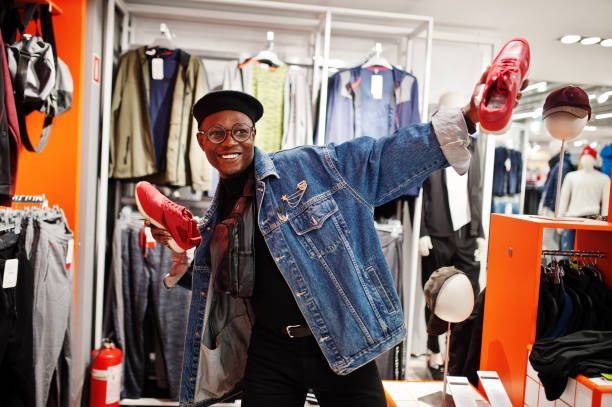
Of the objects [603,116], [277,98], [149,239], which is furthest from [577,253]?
[603,116]

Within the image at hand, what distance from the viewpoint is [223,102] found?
141 centimetres

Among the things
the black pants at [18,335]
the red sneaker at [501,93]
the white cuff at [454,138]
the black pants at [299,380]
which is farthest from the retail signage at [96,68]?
the red sneaker at [501,93]

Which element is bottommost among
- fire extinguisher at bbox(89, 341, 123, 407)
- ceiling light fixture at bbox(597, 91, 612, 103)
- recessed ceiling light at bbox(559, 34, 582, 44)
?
fire extinguisher at bbox(89, 341, 123, 407)

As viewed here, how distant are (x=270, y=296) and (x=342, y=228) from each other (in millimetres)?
293

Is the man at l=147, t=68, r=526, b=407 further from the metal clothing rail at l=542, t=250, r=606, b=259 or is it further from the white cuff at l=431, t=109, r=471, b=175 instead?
the metal clothing rail at l=542, t=250, r=606, b=259

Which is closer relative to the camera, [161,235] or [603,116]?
[161,235]

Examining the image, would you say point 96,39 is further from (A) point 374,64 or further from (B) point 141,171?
(A) point 374,64

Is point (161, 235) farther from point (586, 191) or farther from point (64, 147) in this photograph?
point (586, 191)

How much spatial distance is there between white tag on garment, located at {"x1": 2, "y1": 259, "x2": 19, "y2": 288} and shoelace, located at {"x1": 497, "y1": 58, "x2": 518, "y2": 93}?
1.81 metres

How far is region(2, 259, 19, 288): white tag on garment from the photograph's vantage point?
5.82 feet

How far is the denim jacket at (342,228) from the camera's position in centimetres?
127

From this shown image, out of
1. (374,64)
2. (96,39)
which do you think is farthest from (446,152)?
(96,39)

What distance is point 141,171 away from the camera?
297 centimetres

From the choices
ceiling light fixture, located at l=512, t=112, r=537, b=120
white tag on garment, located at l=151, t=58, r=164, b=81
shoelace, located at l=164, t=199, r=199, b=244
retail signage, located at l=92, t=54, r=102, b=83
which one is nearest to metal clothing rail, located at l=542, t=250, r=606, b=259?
shoelace, located at l=164, t=199, r=199, b=244
